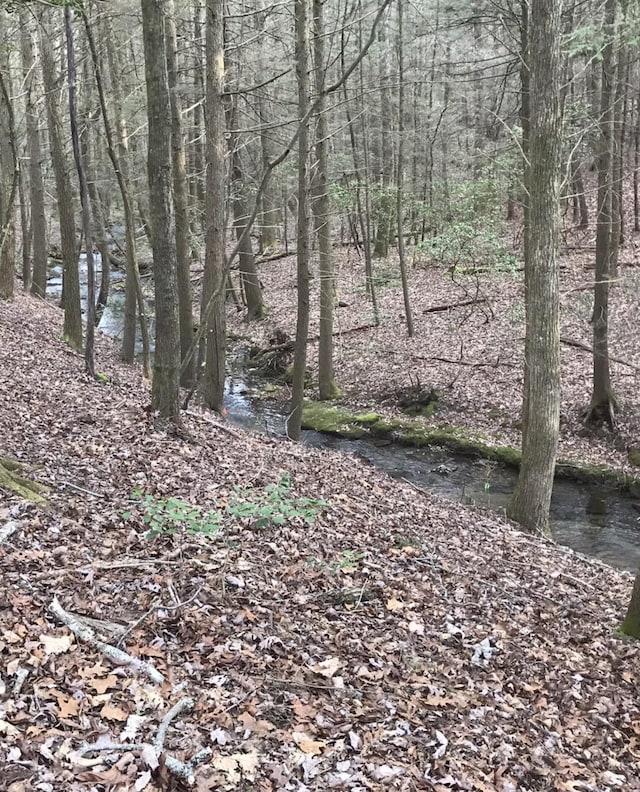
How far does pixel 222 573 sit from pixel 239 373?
14.6 metres

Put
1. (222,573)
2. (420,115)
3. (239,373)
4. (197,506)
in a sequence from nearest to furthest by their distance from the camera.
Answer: (222,573) → (197,506) → (239,373) → (420,115)

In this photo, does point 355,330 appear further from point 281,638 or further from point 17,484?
point 281,638

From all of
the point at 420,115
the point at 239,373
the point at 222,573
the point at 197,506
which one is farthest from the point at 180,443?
the point at 420,115

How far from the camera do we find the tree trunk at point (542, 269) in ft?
24.5

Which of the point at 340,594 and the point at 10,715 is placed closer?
the point at 10,715

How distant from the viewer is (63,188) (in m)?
12.9

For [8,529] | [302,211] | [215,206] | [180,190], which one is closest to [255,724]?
[8,529]

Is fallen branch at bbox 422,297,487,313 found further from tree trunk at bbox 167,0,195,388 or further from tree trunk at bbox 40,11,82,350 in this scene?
tree trunk at bbox 40,11,82,350

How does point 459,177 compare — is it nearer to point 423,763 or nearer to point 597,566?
point 597,566

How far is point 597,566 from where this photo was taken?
26.5 feet

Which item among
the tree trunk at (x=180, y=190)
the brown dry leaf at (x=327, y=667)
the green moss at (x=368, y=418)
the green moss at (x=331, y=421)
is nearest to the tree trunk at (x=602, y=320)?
the green moss at (x=368, y=418)

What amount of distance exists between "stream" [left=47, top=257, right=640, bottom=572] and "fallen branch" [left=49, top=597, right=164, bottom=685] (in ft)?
24.4

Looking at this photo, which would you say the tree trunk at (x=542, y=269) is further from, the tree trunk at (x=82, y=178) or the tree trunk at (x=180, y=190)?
the tree trunk at (x=82, y=178)

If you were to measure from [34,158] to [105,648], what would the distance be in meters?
16.6
